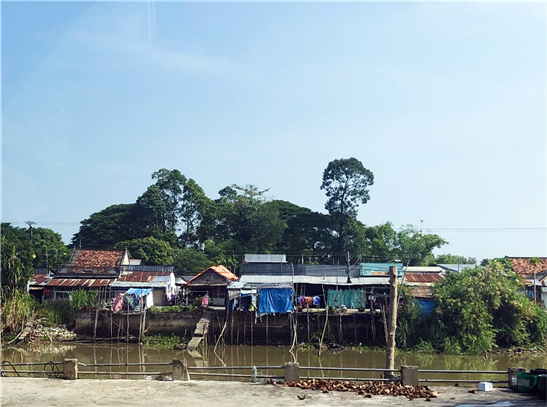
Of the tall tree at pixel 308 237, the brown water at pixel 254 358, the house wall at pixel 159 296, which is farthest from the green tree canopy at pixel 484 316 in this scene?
the tall tree at pixel 308 237

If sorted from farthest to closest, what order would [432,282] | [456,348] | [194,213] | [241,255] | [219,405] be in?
1. [194,213]
2. [241,255]
3. [432,282]
4. [456,348]
5. [219,405]

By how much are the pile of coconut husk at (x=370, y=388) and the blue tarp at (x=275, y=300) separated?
17901 millimetres

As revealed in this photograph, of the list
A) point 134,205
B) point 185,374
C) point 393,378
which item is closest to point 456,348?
point 393,378

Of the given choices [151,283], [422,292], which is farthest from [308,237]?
[422,292]

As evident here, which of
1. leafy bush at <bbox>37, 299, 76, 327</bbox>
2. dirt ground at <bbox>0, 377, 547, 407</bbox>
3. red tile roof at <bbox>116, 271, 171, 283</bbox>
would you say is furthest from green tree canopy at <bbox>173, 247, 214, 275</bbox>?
dirt ground at <bbox>0, 377, 547, 407</bbox>

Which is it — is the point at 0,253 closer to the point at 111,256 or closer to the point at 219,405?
the point at 111,256

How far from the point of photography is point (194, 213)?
201 feet

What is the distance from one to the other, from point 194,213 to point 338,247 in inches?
658

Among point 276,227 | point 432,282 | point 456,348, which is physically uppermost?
point 276,227

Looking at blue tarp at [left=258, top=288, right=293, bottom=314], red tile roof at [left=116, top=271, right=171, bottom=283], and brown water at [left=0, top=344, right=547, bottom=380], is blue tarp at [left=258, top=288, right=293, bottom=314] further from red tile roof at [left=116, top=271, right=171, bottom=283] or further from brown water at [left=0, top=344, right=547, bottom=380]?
red tile roof at [left=116, top=271, right=171, bottom=283]

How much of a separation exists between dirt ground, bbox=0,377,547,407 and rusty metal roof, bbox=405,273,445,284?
22.6 metres

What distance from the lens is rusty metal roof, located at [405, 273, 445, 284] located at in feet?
121

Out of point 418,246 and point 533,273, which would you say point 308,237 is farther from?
point 533,273

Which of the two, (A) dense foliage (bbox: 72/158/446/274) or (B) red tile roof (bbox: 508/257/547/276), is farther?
(A) dense foliage (bbox: 72/158/446/274)
